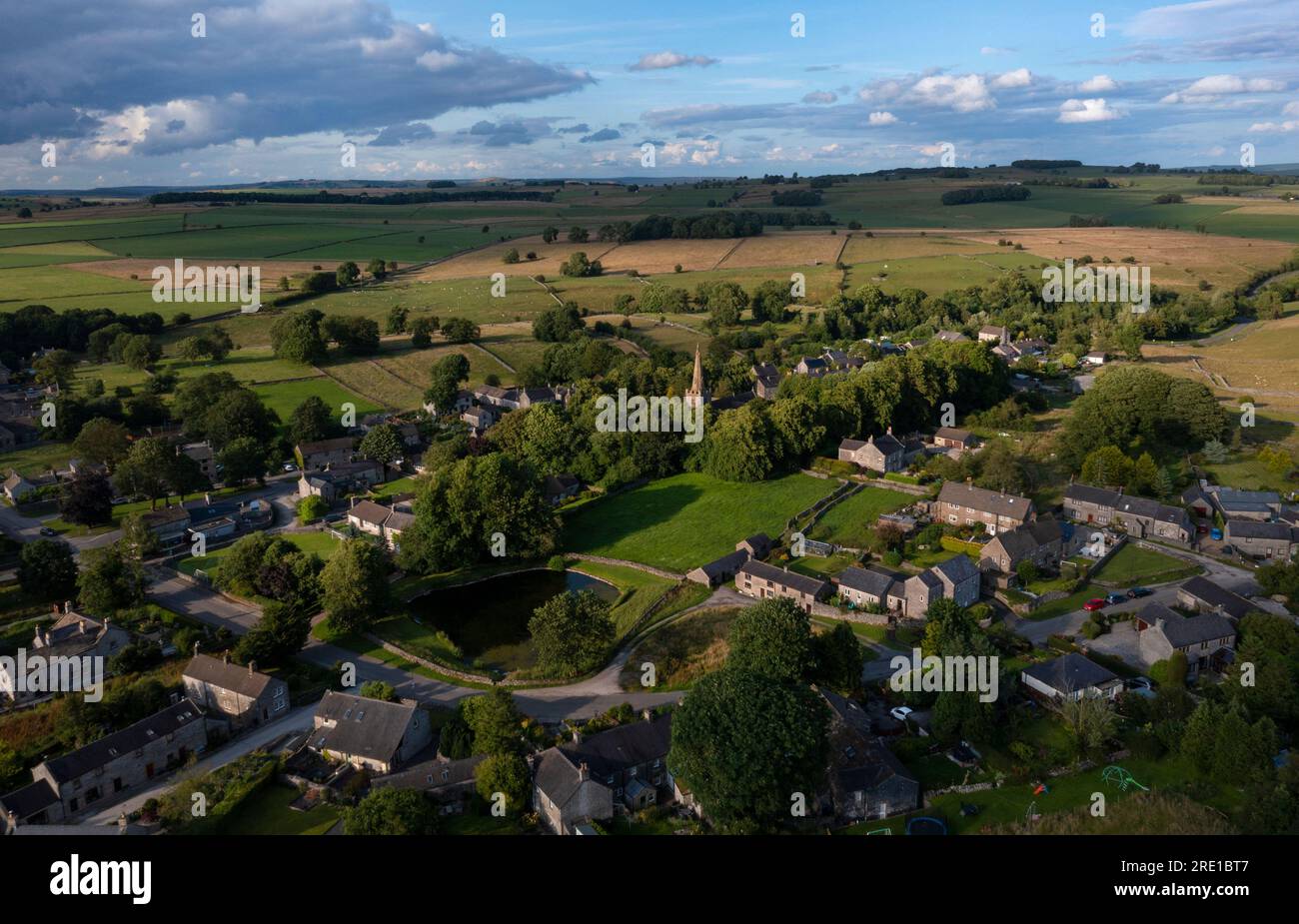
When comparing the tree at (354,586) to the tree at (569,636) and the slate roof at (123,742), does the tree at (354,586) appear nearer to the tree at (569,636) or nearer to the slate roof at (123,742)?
the slate roof at (123,742)

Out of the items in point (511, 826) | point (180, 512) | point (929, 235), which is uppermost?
point (929, 235)

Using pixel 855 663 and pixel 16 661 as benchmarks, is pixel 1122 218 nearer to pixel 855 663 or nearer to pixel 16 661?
pixel 855 663

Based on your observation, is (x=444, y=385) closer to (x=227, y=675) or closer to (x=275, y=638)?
(x=275, y=638)

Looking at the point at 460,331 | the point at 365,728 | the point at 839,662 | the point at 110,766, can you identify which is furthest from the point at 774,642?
the point at 460,331

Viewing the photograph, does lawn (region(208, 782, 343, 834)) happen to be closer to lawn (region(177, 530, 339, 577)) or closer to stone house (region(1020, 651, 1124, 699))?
lawn (region(177, 530, 339, 577))

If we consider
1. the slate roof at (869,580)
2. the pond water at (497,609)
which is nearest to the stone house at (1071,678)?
the slate roof at (869,580)

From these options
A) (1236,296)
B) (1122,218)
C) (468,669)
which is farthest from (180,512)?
(1122,218)
